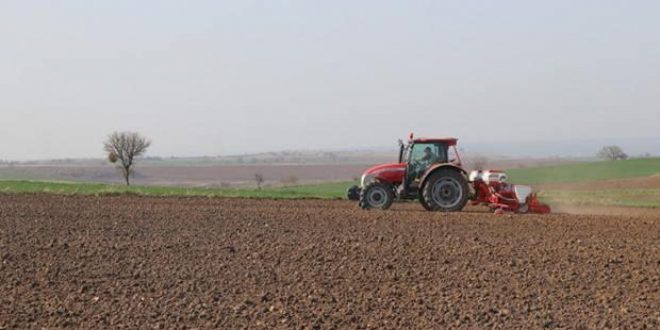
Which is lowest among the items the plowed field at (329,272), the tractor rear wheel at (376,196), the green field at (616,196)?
the green field at (616,196)

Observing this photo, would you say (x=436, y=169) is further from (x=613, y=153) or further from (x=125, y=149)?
(x=613, y=153)

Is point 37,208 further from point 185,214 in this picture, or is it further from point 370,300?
point 370,300

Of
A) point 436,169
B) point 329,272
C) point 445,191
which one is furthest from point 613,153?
point 329,272

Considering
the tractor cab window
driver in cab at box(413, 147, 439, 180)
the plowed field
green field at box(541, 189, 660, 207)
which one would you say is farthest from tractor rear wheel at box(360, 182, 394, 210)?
green field at box(541, 189, 660, 207)

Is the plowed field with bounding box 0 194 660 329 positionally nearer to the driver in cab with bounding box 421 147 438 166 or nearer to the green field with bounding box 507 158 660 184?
the driver in cab with bounding box 421 147 438 166

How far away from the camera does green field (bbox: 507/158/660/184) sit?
168 feet

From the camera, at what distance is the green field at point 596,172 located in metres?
51.1

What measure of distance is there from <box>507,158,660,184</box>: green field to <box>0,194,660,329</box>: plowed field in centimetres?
3592

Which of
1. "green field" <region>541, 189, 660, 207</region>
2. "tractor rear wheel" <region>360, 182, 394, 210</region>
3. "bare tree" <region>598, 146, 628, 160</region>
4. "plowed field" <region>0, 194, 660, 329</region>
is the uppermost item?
"bare tree" <region>598, 146, 628, 160</region>

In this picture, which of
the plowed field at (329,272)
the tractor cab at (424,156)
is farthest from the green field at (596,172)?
the plowed field at (329,272)

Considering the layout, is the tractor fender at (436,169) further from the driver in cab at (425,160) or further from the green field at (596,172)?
the green field at (596,172)

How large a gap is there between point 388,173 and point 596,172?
42.8 m

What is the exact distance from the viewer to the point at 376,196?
18141 mm

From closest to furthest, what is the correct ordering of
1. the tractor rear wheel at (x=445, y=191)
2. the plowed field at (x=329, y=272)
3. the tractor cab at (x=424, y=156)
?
the plowed field at (x=329, y=272), the tractor rear wheel at (x=445, y=191), the tractor cab at (x=424, y=156)
